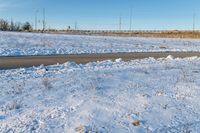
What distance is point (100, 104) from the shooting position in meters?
8.27

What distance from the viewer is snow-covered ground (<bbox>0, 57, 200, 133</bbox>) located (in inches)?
288

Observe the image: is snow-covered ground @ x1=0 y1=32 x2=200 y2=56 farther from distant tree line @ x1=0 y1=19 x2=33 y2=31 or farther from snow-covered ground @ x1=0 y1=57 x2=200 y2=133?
distant tree line @ x1=0 y1=19 x2=33 y2=31

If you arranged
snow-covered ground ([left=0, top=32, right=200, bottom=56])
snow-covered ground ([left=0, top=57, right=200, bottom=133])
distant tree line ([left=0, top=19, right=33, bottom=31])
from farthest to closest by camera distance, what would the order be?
distant tree line ([left=0, top=19, right=33, bottom=31])
snow-covered ground ([left=0, top=32, right=200, bottom=56])
snow-covered ground ([left=0, top=57, right=200, bottom=133])

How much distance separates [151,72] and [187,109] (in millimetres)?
4330

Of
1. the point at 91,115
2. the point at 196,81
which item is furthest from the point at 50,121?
the point at 196,81

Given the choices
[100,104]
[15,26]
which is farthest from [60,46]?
[15,26]

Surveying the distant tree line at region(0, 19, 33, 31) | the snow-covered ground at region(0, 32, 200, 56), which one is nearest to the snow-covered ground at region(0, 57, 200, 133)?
the snow-covered ground at region(0, 32, 200, 56)

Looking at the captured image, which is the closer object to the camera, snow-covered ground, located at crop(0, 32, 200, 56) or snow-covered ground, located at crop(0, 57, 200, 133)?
snow-covered ground, located at crop(0, 57, 200, 133)

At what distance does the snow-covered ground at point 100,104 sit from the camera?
24.0 ft

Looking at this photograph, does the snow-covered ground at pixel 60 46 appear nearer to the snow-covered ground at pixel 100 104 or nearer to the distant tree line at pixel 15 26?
the snow-covered ground at pixel 100 104

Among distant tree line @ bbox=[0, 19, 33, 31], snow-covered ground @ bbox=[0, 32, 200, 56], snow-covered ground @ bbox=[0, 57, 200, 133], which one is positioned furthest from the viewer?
distant tree line @ bbox=[0, 19, 33, 31]

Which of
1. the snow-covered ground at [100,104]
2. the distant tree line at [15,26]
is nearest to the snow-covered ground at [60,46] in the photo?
the snow-covered ground at [100,104]

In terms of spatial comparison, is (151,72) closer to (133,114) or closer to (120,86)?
(120,86)

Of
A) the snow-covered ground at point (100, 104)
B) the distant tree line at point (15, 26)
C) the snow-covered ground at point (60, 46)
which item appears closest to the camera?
the snow-covered ground at point (100, 104)
